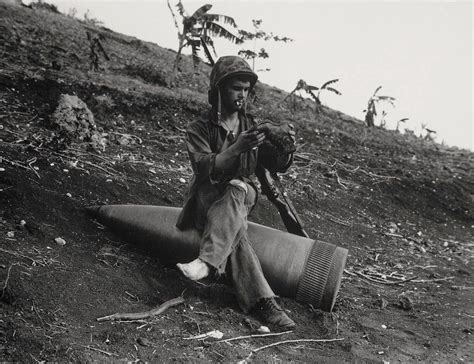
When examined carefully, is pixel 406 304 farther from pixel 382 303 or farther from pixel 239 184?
pixel 239 184

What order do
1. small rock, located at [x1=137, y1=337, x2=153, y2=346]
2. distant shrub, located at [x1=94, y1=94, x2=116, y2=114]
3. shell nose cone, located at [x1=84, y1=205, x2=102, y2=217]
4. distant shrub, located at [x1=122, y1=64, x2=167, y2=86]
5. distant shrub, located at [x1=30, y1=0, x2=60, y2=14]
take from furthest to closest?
distant shrub, located at [x1=30, y1=0, x2=60, y2=14] → distant shrub, located at [x1=122, y1=64, x2=167, y2=86] → distant shrub, located at [x1=94, y1=94, x2=116, y2=114] → shell nose cone, located at [x1=84, y1=205, x2=102, y2=217] → small rock, located at [x1=137, y1=337, x2=153, y2=346]

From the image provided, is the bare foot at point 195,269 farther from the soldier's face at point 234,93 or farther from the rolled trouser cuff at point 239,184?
the soldier's face at point 234,93

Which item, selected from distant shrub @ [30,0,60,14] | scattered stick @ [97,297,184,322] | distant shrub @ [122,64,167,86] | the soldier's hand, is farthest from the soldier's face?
distant shrub @ [30,0,60,14]

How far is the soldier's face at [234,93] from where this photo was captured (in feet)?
11.5

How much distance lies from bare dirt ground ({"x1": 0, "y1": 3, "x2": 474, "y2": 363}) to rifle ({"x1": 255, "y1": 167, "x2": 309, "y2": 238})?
0.66m

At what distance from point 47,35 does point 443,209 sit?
8276mm

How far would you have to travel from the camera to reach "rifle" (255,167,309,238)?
381cm

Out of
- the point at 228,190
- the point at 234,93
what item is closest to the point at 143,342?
the point at 228,190

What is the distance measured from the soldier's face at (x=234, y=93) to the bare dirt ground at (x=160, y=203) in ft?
4.40

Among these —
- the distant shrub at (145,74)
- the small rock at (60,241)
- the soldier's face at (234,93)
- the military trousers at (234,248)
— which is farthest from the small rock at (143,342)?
the distant shrub at (145,74)

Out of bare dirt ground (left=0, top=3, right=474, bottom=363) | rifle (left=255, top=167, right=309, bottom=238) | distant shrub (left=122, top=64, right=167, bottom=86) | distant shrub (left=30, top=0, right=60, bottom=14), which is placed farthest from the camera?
distant shrub (left=30, top=0, right=60, bottom=14)

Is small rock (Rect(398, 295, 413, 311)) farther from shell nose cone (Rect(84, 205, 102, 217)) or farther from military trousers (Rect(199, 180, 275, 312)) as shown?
shell nose cone (Rect(84, 205, 102, 217))

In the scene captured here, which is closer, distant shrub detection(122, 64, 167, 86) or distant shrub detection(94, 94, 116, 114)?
distant shrub detection(94, 94, 116, 114)

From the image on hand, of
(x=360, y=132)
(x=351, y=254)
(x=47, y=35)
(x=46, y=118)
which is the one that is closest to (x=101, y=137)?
(x=46, y=118)
